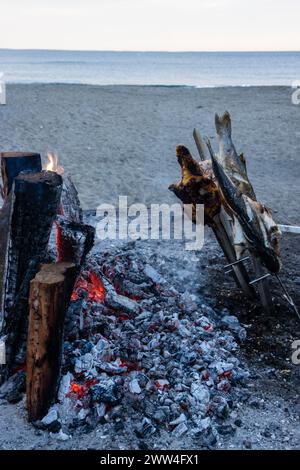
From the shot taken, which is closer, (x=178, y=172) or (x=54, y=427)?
(x=54, y=427)

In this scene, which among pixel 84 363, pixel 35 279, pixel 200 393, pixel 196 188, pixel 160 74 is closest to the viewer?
pixel 35 279

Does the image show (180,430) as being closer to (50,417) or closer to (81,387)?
(81,387)

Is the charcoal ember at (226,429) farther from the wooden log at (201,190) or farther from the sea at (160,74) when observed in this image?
the sea at (160,74)

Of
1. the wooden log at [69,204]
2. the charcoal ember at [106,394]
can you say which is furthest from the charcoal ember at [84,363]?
the wooden log at [69,204]

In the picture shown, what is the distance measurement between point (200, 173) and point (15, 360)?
7.88ft

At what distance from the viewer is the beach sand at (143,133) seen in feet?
35.9

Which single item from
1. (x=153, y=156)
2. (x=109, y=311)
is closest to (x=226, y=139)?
(x=109, y=311)

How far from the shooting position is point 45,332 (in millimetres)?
3797

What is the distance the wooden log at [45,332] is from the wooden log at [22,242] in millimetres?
243

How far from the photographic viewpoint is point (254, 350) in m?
4.93

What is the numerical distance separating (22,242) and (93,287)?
4.23 feet

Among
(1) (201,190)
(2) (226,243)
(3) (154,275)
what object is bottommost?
(3) (154,275)

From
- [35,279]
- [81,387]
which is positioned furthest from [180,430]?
[35,279]

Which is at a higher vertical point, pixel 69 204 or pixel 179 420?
pixel 69 204
